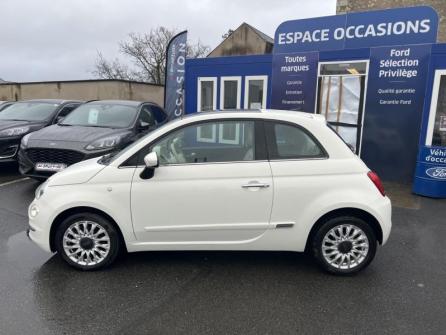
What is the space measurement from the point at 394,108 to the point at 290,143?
523 cm

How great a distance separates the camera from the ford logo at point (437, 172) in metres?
6.88

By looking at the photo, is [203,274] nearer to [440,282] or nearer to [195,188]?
[195,188]

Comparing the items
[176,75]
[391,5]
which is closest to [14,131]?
[176,75]

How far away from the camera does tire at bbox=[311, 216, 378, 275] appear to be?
12.2 ft

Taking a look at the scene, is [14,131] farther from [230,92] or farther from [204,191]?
[204,191]

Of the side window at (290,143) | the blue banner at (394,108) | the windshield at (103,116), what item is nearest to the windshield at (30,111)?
the windshield at (103,116)

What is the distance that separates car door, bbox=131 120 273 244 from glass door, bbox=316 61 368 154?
5.40m

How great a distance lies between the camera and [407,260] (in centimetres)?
422

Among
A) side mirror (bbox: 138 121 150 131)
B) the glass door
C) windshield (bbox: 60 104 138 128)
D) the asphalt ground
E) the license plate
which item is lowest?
the asphalt ground

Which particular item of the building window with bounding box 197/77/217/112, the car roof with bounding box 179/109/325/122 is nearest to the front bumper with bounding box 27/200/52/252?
the car roof with bounding box 179/109/325/122

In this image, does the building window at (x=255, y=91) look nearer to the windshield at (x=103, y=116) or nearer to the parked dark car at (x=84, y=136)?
the parked dark car at (x=84, y=136)

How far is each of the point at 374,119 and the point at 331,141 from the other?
5081 mm

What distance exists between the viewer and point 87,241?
148 inches

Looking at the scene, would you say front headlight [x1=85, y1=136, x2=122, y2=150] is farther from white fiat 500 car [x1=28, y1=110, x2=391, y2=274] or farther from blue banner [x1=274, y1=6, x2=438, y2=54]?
blue banner [x1=274, y1=6, x2=438, y2=54]
